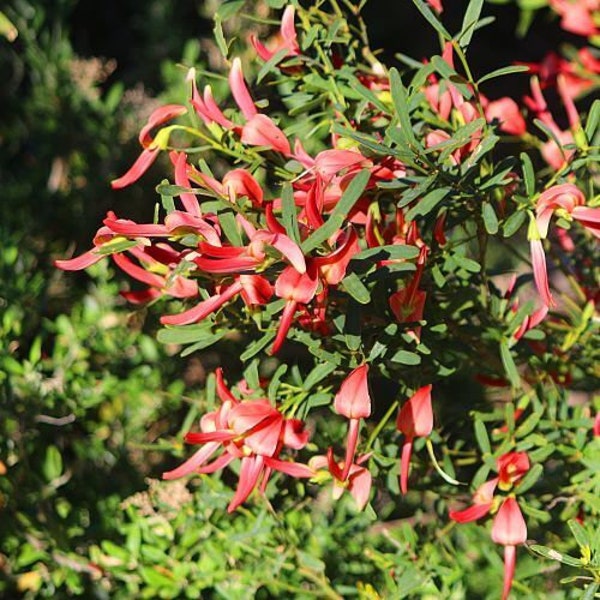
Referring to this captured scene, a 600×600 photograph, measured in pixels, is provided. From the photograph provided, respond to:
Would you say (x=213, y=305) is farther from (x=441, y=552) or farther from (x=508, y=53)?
(x=508, y=53)

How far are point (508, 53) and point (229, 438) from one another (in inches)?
96.1

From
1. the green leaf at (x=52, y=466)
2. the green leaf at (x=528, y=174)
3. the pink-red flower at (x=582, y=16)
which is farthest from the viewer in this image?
the pink-red flower at (x=582, y=16)

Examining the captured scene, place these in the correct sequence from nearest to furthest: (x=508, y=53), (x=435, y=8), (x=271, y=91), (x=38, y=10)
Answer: (x=435, y=8) → (x=271, y=91) → (x=38, y=10) → (x=508, y=53)

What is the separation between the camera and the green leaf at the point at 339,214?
0.61 metres

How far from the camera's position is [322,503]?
4.04 ft

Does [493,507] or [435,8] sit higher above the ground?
[435,8]

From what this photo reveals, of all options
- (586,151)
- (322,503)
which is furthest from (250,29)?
(586,151)

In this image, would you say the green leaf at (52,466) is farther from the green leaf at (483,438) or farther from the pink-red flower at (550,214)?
the pink-red flower at (550,214)

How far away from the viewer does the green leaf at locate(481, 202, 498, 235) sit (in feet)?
2.26

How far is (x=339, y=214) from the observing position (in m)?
0.62

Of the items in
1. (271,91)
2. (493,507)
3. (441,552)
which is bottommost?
(441,552)

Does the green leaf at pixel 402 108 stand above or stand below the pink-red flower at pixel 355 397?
above

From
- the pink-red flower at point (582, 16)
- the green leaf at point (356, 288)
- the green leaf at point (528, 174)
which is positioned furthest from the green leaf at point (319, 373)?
the pink-red flower at point (582, 16)

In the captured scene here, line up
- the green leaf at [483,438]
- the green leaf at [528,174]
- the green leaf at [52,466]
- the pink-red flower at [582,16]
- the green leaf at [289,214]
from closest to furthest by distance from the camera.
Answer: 1. the green leaf at [289,214]
2. the green leaf at [528,174]
3. the green leaf at [483,438]
4. the green leaf at [52,466]
5. the pink-red flower at [582,16]
